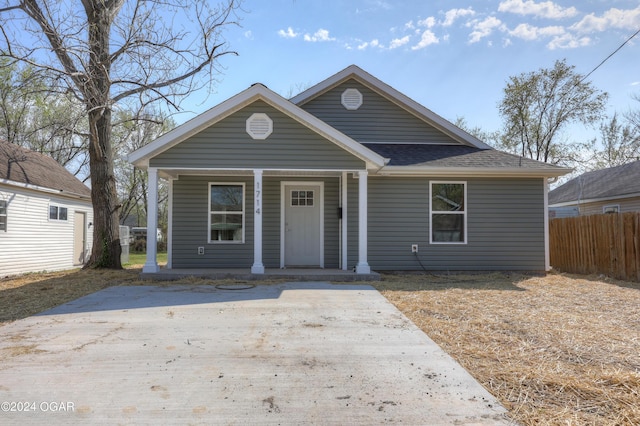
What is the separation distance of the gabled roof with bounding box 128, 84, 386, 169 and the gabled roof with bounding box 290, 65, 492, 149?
97.0 inches

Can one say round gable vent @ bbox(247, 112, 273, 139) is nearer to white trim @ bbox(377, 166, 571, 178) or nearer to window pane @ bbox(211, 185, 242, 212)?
window pane @ bbox(211, 185, 242, 212)

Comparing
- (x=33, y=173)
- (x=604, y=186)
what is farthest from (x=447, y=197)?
(x=33, y=173)

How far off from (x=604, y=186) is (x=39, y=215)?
72.0 feet

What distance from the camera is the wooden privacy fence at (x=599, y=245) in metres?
8.78

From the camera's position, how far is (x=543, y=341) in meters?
4.01

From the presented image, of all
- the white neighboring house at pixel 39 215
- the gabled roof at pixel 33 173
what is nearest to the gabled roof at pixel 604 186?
the gabled roof at pixel 33 173

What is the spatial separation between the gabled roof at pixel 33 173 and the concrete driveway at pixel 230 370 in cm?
811

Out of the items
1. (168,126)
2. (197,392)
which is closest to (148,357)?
(197,392)

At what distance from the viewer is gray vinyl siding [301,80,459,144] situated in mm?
10556

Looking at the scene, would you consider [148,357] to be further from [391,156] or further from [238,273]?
[391,156]

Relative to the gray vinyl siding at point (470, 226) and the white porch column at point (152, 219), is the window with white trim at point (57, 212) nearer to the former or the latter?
the white porch column at point (152, 219)

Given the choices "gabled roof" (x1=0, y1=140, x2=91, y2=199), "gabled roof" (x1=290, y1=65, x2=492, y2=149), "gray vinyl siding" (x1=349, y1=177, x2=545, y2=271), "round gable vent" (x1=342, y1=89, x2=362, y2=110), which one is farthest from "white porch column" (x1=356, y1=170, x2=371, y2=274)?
"gabled roof" (x1=0, y1=140, x2=91, y2=199)

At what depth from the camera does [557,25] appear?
11.8 m

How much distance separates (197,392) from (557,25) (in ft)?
46.2
